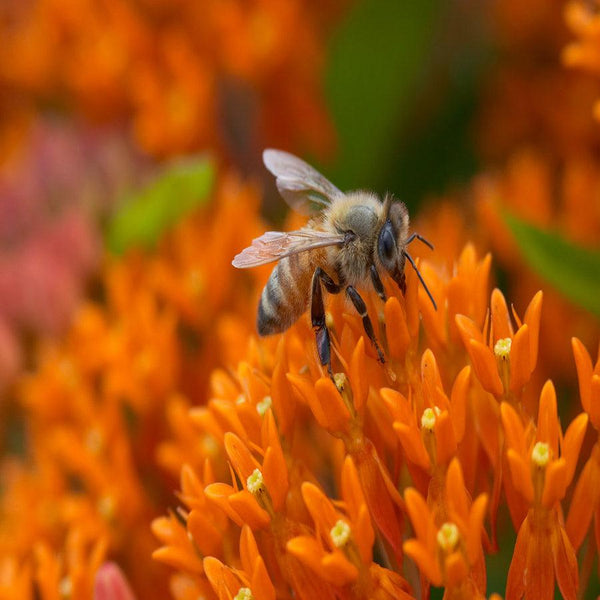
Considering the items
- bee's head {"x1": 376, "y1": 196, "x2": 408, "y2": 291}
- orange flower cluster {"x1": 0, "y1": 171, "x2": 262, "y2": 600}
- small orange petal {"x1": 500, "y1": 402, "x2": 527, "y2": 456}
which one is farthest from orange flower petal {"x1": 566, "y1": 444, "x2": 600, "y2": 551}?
orange flower cluster {"x1": 0, "y1": 171, "x2": 262, "y2": 600}

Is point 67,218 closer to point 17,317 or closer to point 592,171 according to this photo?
point 17,317

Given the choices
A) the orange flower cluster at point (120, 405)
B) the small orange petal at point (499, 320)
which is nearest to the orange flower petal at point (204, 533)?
the orange flower cluster at point (120, 405)

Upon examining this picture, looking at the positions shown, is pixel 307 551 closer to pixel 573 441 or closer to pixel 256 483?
pixel 256 483

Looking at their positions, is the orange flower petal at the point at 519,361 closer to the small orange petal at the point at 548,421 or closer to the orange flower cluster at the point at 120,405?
the small orange petal at the point at 548,421

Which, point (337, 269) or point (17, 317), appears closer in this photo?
point (337, 269)

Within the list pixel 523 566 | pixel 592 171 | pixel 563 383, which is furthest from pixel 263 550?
pixel 592 171

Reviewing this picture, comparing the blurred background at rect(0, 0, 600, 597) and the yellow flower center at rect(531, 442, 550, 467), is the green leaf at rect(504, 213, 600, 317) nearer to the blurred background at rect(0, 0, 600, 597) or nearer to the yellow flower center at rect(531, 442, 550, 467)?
the blurred background at rect(0, 0, 600, 597)
